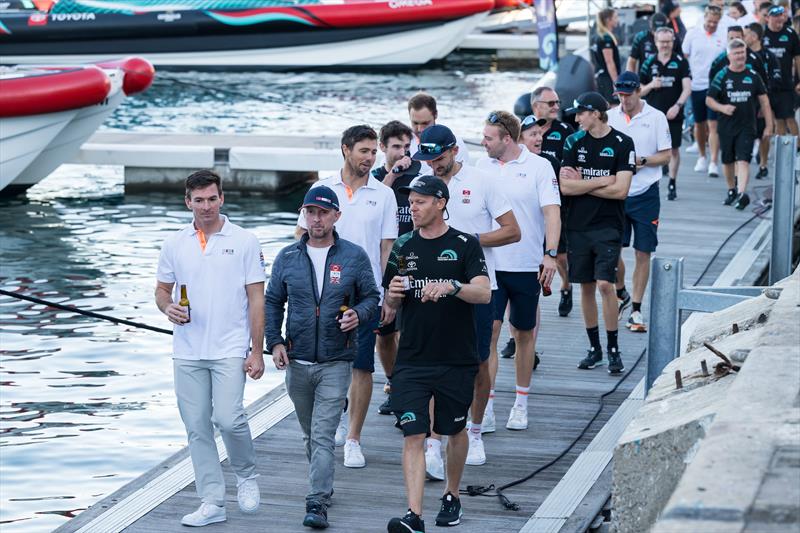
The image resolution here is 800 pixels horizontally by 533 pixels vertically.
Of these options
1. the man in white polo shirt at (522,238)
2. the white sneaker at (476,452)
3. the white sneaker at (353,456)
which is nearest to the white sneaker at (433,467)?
the white sneaker at (476,452)

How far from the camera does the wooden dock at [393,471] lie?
702cm

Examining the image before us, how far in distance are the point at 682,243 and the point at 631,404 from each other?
5.75 m

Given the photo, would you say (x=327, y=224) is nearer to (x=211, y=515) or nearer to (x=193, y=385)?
(x=193, y=385)

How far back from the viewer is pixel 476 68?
3812cm

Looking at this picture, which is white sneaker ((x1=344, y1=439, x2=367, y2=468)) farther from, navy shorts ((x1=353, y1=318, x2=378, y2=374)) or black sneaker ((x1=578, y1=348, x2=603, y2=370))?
black sneaker ((x1=578, y1=348, x2=603, y2=370))

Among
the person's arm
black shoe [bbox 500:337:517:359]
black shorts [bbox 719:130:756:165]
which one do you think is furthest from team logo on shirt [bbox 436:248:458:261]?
black shorts [bbox 719:130:756:165]

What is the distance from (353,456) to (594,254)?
2.79 m

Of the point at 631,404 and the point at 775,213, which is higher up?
the point at 775,213

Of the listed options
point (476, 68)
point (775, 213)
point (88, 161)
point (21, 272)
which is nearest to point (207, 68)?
point (476, 68)

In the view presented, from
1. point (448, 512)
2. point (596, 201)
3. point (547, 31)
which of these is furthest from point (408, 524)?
point (547, 31)

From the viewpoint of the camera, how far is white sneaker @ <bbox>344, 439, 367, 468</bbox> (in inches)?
309

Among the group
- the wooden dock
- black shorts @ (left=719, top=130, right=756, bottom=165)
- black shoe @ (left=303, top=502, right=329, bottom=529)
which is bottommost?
the wooden dock

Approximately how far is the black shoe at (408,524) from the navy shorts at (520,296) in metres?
2.11

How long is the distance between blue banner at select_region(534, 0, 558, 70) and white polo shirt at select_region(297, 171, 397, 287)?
15.3 meters
